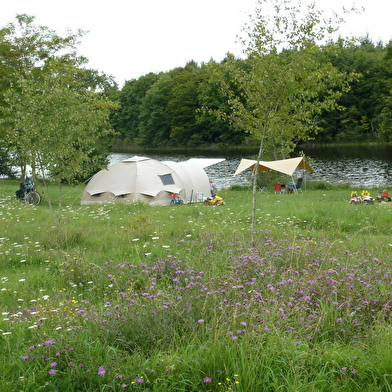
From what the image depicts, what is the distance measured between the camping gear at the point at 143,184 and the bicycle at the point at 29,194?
3038 mm

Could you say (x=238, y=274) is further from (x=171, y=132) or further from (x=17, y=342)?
(x=171, y=132)

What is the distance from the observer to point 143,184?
2358 centimetres

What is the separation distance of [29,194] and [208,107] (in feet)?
165

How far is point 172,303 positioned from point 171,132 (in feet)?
293

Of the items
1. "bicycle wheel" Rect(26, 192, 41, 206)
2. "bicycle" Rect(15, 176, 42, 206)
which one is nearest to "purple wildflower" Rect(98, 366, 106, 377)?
"bicycle" Rect(15, 176, 42, 206)

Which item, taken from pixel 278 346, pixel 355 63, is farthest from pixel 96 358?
pixel 355 63

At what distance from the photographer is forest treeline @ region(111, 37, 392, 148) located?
69.4 meters

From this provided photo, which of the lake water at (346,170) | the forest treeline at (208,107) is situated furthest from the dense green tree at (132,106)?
the lake water at (346,170)

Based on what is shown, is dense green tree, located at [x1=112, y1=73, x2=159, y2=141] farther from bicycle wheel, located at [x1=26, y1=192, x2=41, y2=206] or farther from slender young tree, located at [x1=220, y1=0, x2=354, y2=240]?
slender young tree, located at [x1=220, y1=0, x2=354, y2=240]

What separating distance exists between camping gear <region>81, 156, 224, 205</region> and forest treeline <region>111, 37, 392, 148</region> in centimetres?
2533

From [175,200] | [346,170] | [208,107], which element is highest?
[208,107]

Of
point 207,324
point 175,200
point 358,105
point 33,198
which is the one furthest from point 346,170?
point 207,324

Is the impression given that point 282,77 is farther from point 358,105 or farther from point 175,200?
point 358,105

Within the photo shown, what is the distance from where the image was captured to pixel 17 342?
464 cm
